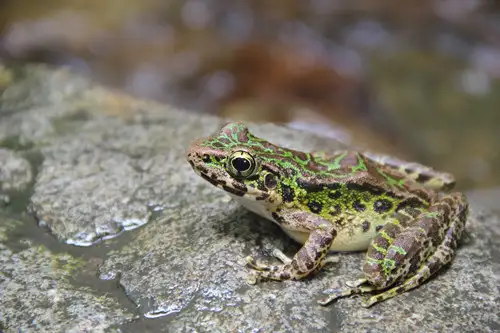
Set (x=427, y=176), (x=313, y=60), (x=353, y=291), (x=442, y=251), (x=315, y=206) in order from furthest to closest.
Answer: (x=313, y=60)
(x=427, y=176)
(x=315, y=206)
(x=442, y=251)
(x=353, y=291)

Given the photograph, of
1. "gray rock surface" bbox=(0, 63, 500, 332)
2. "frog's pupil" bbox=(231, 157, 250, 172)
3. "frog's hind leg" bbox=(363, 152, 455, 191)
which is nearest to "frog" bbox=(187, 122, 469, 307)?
"frog's pupil" bbox=(231, 157, 250, 172)

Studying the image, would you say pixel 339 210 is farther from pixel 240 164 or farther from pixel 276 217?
pixel 240 164

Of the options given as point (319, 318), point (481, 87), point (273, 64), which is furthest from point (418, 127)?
point (319, 318)

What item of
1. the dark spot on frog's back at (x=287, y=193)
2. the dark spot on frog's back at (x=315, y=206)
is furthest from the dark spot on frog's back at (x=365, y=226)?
the dark spot on frog's back at (x=287, y=193)

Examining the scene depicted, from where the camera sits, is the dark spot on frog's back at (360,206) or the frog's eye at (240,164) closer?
the frog's eye at (240,164)

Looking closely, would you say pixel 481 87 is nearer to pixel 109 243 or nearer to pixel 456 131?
pixel 456 131

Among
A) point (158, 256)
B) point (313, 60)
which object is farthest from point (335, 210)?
point (313, 60)

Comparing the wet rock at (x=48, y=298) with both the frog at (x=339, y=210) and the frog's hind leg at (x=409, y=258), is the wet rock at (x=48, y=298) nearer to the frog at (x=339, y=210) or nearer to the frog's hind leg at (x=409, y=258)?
the frog at (x=339, y=210)
